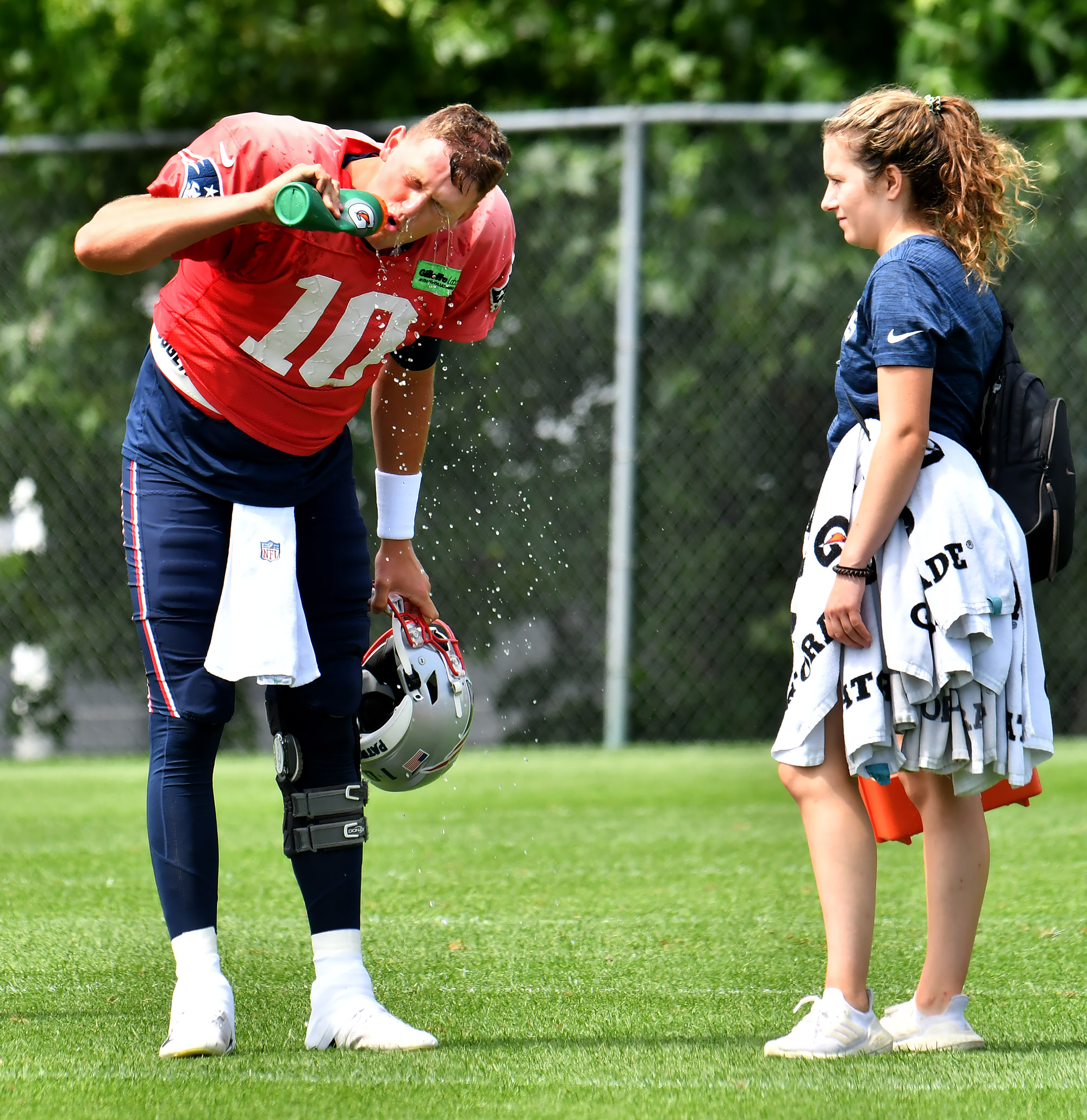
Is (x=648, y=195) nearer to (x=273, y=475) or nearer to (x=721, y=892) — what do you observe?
(x=721, y=892)

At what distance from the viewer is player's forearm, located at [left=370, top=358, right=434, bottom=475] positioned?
3104 millimetres

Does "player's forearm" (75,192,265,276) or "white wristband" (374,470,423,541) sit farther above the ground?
"player's forearm" (75,192,265,276)

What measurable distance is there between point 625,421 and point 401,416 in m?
4.23

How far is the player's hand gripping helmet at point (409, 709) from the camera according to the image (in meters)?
3.05

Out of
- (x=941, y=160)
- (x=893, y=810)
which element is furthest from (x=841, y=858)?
(x=941, y=160)

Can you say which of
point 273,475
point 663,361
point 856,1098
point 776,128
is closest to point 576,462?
point 663,361

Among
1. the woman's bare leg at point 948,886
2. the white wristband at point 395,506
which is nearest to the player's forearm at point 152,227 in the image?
the white wristband at point 395,506

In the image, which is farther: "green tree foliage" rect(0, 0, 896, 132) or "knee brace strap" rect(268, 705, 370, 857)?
"green tree foliage" rect(0, 0, 896, 132)

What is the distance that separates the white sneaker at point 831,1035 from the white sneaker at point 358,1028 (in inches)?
24.2

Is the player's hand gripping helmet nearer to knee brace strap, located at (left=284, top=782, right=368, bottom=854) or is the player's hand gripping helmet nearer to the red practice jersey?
Answer: knee brace strap, located at (left=284, top=782, right=368, bottom=854)

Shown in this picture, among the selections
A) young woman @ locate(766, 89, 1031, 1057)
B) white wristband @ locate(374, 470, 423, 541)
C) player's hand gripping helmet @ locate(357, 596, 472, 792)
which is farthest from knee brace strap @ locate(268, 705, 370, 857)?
young woman @ locate(766, 89, 1031, 1057)

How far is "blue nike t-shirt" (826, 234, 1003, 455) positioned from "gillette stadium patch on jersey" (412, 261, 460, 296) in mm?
727

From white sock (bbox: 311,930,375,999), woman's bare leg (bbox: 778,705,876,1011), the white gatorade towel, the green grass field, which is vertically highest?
the white gatorade towel

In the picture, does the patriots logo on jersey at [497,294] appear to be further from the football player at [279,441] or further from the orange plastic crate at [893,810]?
the orange plastic crate at [893,810]
